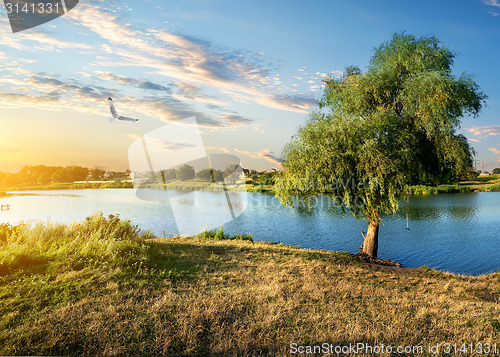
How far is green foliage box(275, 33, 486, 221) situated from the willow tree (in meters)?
0.04

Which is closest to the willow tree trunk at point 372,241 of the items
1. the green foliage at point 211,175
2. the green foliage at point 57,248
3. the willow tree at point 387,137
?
the willow tree at point 387,137

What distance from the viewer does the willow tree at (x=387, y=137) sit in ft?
45.3

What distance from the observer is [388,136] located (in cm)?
1473

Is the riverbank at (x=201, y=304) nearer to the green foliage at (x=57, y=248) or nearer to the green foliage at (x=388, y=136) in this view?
the green foliage at (x=57, y=248)

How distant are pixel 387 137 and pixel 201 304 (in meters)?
12.3

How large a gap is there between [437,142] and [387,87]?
12.2 feet

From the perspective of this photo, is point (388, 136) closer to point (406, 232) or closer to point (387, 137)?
point (387, 137)

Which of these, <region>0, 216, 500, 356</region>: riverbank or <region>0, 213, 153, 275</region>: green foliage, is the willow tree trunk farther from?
<region>0, 213, 153, 275</region>: green foliage

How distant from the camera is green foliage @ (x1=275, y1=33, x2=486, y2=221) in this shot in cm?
1379

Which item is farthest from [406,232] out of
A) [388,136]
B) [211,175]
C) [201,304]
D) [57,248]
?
[211,175]

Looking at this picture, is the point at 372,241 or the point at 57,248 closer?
the point at 57,248

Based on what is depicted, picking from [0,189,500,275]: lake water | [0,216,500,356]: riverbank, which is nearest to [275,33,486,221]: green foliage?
[0,216,500,356]: riverbank

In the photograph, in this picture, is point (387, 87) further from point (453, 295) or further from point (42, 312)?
point (42, 312)

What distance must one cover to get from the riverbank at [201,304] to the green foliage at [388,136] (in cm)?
463
